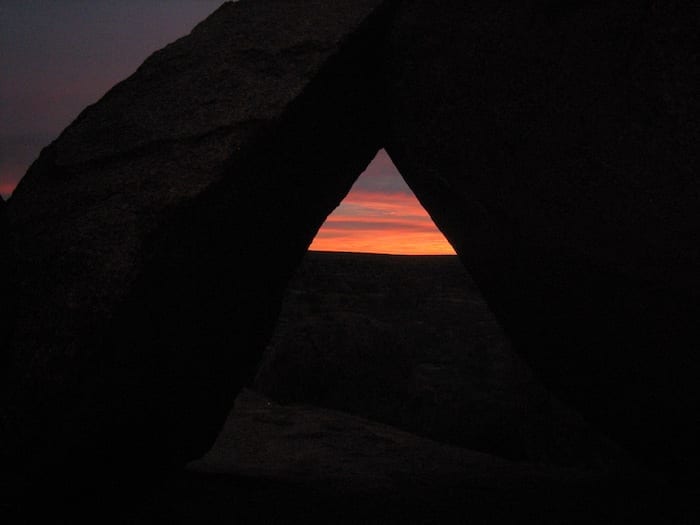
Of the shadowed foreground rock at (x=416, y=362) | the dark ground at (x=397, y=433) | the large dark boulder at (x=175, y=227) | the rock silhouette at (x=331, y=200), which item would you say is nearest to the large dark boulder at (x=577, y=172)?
the rock silhouette at (x=331, y=200)

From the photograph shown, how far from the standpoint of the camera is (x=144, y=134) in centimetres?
205

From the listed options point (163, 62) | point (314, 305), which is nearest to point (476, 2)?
point (163, 62)

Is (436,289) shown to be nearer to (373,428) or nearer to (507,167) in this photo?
(373,428)

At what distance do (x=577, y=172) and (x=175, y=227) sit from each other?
38.8 inches

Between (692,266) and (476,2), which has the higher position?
(476,2)

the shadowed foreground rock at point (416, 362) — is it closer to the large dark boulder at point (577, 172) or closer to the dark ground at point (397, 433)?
the dark ground at point (397, 433)

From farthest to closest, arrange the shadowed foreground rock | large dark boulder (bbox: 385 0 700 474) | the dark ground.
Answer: the shadowed foreground rock < the dark ground < large dark boulder (bbox: 385 0 700 474)

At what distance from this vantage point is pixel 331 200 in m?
2.63

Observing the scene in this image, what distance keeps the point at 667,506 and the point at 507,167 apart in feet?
4.16

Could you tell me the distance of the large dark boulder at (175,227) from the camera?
1.67 meters

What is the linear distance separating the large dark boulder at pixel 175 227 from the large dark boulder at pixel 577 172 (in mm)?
295

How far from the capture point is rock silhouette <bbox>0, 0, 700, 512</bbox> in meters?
1.63

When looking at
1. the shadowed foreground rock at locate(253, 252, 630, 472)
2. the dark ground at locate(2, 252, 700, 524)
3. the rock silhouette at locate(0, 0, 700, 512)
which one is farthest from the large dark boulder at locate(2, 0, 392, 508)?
the shadowed foreground rock at locate(253, 252, 630, 472)

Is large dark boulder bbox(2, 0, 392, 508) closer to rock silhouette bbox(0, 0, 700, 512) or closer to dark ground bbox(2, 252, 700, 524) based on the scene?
rock silhouette bbox(0, 0, 700, 512)
